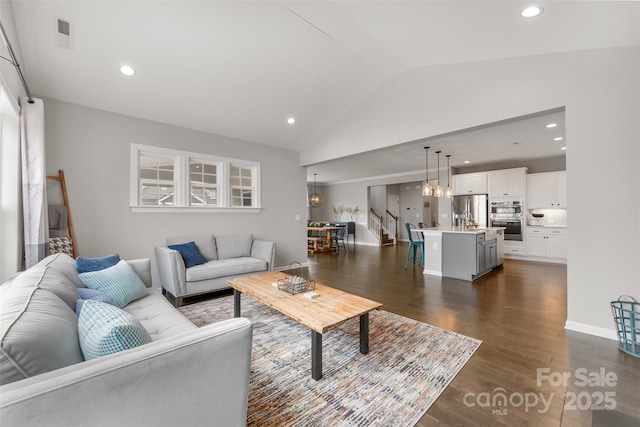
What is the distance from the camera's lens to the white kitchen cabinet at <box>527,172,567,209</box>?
650 centimetres

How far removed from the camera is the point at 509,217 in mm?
7078

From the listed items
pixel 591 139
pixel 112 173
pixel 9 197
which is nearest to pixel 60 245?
pixel 9 197

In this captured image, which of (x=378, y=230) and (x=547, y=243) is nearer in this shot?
(x=547, y=243)

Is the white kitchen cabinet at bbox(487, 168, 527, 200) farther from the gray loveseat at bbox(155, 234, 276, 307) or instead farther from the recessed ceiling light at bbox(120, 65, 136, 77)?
the recessed ceiling light at bbox(120, 65, 136, 77)

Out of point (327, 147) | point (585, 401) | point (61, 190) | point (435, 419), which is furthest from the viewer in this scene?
point (327, 147)

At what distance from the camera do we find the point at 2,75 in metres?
2.08

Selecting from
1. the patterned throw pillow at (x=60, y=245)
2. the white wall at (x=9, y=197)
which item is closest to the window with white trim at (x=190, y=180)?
the patterned throw pillow at (x=60, y=245)

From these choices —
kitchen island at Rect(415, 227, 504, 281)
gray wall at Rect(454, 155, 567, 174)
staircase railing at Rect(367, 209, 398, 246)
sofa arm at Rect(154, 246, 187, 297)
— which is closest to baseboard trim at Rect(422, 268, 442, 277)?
kitchen island at Rect(415, 227, 504, 281)

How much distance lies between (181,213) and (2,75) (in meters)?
2.62

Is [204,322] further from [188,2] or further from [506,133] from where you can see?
[506,133]

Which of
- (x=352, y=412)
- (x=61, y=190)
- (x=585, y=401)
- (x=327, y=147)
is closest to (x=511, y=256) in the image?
(x=327, y=147)

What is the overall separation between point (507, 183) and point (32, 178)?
9.15 m

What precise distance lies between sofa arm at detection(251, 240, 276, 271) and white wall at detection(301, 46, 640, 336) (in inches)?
138

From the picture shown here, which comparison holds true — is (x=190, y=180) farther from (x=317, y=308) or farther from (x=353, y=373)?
(x=353, y=373)
